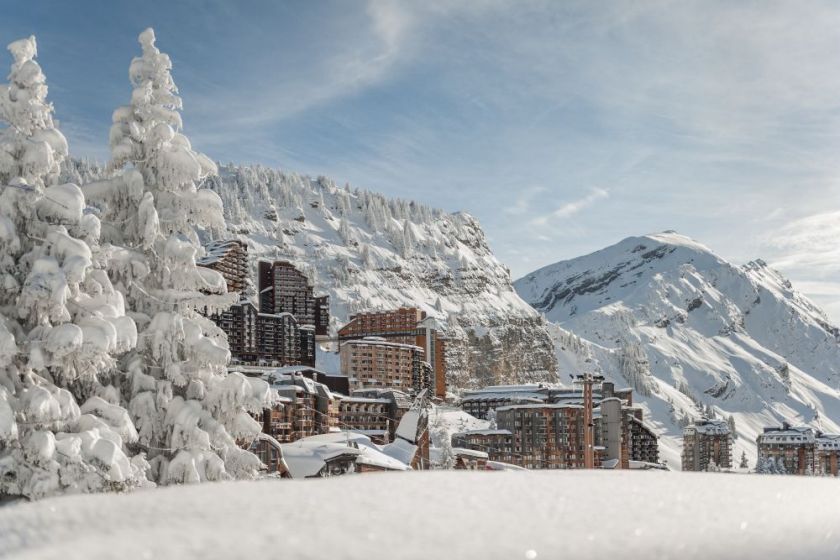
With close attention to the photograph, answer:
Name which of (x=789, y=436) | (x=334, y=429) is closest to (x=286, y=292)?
(x=334, y=429)

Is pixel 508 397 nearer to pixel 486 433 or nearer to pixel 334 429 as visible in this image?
pixel 486 433

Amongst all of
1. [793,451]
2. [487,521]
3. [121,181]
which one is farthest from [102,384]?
[793,451]

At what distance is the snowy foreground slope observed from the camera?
7.61 ft

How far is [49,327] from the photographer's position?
39.7ft

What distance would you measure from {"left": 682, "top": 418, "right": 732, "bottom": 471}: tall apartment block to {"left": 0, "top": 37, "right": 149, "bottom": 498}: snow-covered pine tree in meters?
170

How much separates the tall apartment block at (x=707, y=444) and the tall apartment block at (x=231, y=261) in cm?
10732

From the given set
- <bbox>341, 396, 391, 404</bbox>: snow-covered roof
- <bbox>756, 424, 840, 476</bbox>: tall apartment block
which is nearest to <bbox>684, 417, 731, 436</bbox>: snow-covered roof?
<bbox>756, 424, 840, 476</bbox>: tall apartment block

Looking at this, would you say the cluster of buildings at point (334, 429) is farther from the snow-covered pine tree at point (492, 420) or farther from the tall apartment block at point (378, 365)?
the tall apartment block at point (378, 365)

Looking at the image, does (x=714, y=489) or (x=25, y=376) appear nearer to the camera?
(x=714, y=489)

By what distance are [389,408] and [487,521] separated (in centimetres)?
9883

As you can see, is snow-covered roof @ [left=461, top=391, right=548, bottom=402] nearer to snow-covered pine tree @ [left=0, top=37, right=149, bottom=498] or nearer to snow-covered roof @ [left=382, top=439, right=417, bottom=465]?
snow-covered roof @ [left=382, top=439, right=417, bottom=465]

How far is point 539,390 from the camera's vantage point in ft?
460

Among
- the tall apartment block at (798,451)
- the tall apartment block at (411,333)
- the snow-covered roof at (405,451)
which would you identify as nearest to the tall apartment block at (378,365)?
the tall apartment block at (411,333)

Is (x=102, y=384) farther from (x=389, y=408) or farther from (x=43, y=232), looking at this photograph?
(x=389, y=408)
